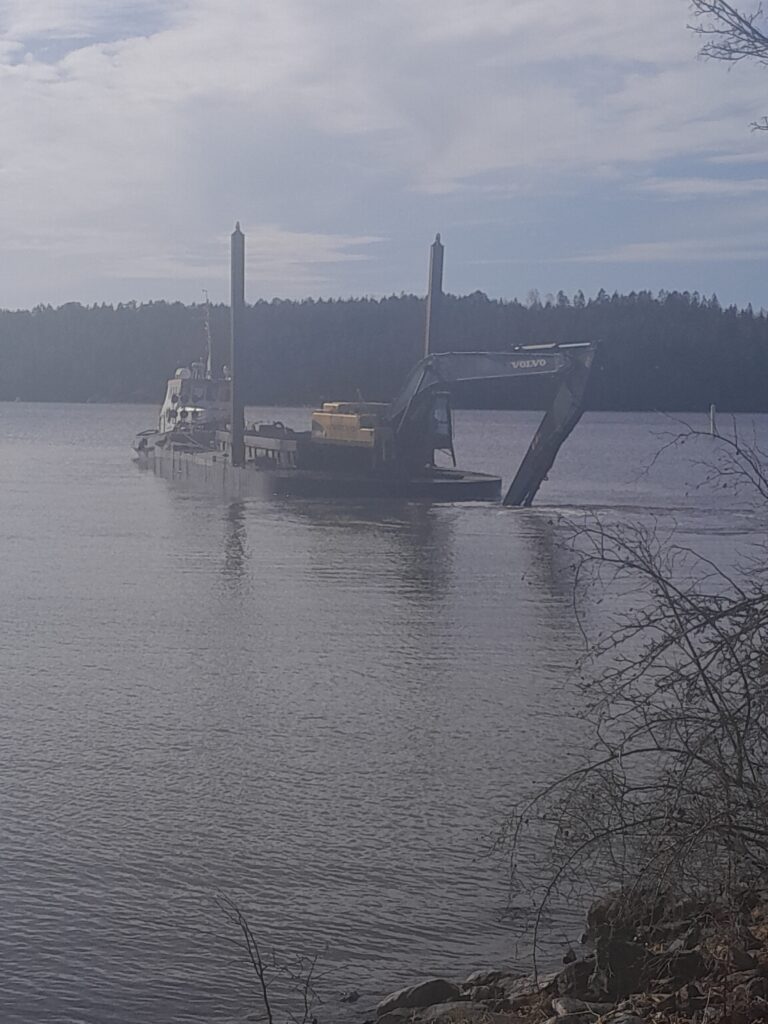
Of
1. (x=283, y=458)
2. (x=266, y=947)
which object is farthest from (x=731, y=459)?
(x=283, y=458)

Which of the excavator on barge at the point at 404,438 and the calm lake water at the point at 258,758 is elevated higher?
the excavator on barge at the point at 404,438

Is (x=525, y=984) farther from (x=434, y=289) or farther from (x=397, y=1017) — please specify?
(x=434, y=289)

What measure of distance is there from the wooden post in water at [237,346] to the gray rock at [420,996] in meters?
34.9

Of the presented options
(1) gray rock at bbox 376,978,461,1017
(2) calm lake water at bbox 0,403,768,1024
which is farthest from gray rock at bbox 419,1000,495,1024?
(2) calm lake water at bbox 0,403,768,1024

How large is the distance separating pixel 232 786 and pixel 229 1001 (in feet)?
11.5

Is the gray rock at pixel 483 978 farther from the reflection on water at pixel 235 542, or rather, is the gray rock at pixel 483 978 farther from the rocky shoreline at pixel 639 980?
the reflection on water at pixel 235 542

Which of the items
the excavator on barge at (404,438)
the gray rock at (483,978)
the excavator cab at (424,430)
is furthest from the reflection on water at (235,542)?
the gray rock at (483,978)

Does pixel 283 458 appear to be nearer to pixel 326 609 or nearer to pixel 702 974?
pixel 326 609

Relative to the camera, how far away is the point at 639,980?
20.7 feet

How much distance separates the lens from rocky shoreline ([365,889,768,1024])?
5.80 meters

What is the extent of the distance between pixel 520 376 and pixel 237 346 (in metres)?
11.6

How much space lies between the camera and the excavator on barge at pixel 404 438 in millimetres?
34438

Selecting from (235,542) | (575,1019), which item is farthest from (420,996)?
Answer: (235,542)

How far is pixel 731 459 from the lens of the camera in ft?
23.0
